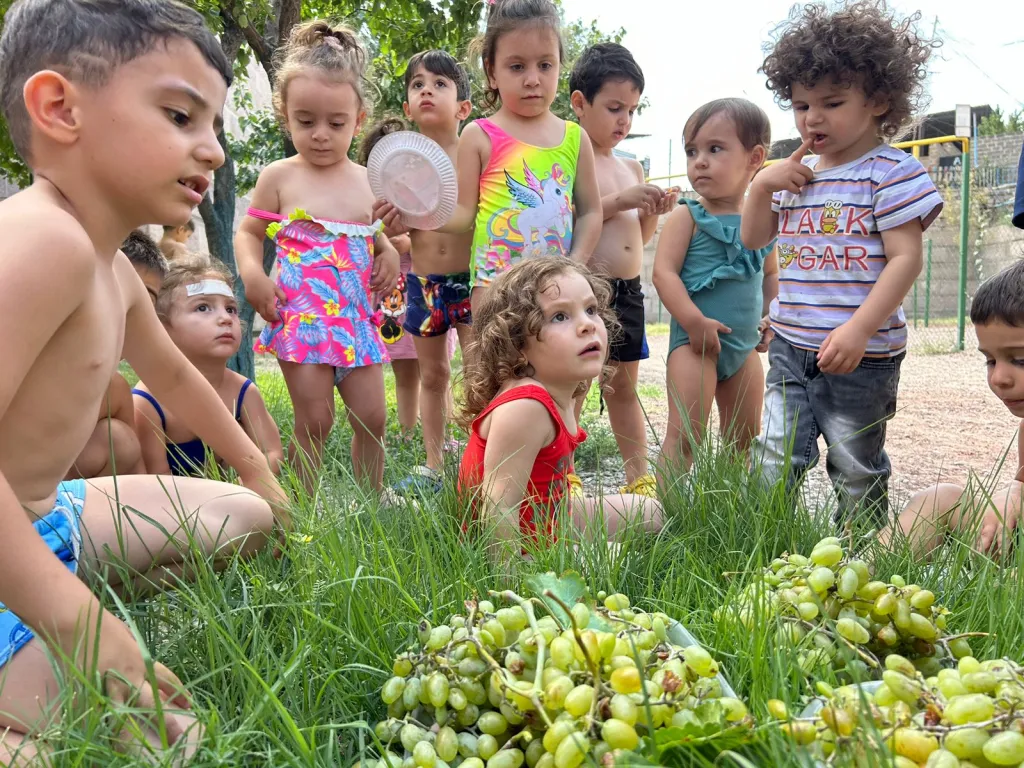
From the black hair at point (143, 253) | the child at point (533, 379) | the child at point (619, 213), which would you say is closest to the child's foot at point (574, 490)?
the child at point (533, 379)

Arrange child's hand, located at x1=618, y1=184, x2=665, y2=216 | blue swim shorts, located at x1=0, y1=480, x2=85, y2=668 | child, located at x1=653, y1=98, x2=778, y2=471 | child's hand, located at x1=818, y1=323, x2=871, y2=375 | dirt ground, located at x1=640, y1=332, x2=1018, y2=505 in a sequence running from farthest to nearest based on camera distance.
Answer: dirt ground, located at x1=640, y1=332, x2=1018, y2=505, child's hand, located at x1=618, y1=184, x2=665, y2=216, child, located at x1=653, y1=98, x2=778, y2=471, child's hand, located at x1=818, y1=323, x2=871, y2=375, blue swim shorts, located at x1=0, y1=480, x2=85, y2=668

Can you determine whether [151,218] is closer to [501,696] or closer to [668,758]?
[501,696]

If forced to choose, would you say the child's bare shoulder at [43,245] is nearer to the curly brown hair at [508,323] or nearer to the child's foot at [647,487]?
the curly brown hair at [508,323]

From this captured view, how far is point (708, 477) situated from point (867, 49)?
165cm

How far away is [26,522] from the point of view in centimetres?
125

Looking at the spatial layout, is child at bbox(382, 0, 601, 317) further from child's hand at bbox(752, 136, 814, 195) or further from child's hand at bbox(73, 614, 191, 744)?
child's hand at bbox(73, 614, 191, 744)

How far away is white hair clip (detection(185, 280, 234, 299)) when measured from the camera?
122 inches

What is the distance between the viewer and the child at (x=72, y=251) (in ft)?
4.07

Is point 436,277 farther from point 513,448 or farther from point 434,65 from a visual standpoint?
point 513,448

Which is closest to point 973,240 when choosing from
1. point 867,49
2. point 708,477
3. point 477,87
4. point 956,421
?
point 956,421

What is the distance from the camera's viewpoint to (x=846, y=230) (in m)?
2.78

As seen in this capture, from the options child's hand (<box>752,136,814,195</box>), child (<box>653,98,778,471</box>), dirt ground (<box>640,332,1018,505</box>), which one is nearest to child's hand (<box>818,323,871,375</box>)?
dirt ground (<box>640,332,1018,505</box>)

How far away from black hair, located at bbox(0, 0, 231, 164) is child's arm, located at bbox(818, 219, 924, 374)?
78.1 inches

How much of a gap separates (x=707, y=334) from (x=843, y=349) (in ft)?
2.44
